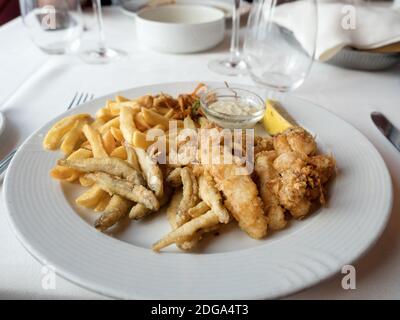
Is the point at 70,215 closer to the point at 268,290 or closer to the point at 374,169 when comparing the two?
the point at 268,290

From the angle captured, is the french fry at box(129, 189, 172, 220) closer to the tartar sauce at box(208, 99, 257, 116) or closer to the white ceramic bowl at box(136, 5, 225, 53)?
the tartar sauce at box(208, 99, 257, 116)

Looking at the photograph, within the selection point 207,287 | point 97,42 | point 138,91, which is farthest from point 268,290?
point 97,42

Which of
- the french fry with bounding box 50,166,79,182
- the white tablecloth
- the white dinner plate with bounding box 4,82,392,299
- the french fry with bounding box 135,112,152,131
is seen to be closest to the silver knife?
the white tablecloth

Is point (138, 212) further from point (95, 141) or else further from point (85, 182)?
point (95, 141)

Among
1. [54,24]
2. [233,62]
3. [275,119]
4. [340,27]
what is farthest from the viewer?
[54,24]

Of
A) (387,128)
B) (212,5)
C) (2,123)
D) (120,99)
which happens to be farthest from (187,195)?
(212,5)

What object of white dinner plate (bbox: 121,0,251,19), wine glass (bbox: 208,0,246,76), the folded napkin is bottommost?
wine glass (bbox: 208,0,246,76)
